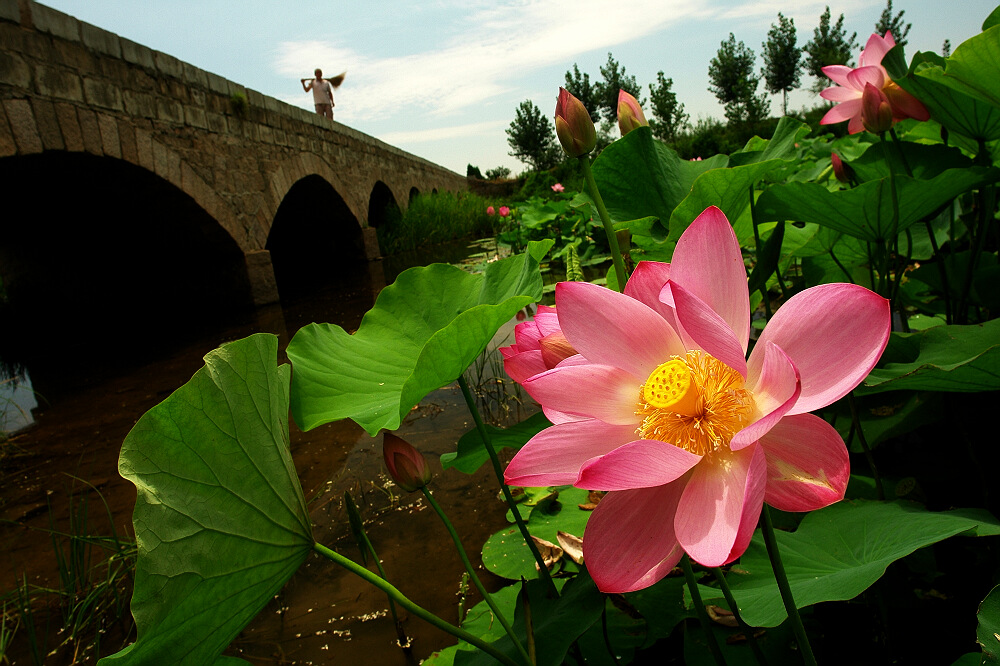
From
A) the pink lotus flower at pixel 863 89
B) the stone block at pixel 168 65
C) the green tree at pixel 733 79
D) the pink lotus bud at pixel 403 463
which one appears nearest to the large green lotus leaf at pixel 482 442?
the pink lotus bud at pixel 403 463

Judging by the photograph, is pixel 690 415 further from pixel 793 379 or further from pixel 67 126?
pixel 67 126

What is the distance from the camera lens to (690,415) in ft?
1.42

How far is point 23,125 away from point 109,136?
2.19 ft

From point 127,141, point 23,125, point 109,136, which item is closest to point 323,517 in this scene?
point 23,125

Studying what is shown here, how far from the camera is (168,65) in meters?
4.80

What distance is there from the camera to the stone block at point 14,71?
334 cm

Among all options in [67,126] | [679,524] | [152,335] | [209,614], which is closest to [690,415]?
[679,524]

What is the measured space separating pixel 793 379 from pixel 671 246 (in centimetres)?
64

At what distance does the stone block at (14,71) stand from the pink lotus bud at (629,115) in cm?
397

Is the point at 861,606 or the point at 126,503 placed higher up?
the point at 861,606

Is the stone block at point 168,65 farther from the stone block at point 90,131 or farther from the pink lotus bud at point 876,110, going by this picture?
the pink lotus bud at point 876,110

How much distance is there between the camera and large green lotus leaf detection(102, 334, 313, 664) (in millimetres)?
551

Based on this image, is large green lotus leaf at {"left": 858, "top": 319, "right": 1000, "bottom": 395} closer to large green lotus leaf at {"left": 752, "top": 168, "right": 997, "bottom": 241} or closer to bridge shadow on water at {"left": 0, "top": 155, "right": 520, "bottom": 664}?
large green lotus leaf at {"left": 752, "top": 168, "right": 997, "bottom": 241}

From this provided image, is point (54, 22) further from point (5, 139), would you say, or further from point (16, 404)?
point (16, 404)
